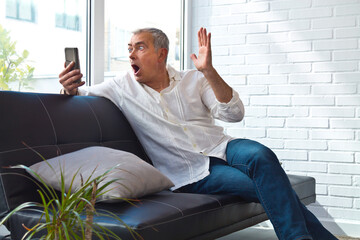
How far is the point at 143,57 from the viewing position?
10.1ft

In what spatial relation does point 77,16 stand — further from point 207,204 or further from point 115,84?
point 207,204

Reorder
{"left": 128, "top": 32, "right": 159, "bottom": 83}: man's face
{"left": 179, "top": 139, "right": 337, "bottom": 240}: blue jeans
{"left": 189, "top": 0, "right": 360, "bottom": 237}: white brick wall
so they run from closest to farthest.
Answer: {"left": 179, "top": 139, "right": 337, "bottom": 240}: blue jeans < {"left": 128, "top": 32, "right": 159, "bottom": 83}: man's face < {"left": 189, "top": 0, "right": 360, "bottom": 237}: white brick wall

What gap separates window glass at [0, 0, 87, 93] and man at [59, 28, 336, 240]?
0.67 feet

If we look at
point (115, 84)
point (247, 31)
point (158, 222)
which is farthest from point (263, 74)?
point (158, 222)

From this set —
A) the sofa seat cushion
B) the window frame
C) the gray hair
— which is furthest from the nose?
the sofa seat cushion

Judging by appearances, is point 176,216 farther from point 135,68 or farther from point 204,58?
point 135,68

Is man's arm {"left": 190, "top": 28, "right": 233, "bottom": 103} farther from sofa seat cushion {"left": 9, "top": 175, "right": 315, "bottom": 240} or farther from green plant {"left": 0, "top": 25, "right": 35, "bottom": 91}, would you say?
green plant {"left": 0, "top": 25, "right": 35, "bottom": 91}

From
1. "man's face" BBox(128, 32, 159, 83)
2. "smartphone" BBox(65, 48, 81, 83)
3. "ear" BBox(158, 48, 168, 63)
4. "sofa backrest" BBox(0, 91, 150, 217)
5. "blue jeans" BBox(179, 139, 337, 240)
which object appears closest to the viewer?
"sofa backrest" BBox(0, 91, 150, 217)

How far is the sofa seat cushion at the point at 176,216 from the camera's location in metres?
1.95

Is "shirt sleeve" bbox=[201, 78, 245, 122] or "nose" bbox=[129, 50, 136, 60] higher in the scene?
"nose" bbox=[129, 50, 136, 60]

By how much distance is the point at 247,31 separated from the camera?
4.32 meters

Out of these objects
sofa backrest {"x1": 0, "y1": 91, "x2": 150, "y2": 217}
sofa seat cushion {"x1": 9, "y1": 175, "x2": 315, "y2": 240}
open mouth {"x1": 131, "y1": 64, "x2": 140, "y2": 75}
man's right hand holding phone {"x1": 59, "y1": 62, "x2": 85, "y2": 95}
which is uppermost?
open mouth {"x1": 131, "y1": 64, "x2": 140, "y2": 75}

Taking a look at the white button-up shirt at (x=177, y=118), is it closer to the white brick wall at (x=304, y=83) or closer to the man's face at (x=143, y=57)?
the man's face at (x=143, y=57)

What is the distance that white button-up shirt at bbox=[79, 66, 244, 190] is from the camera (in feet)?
9.47
